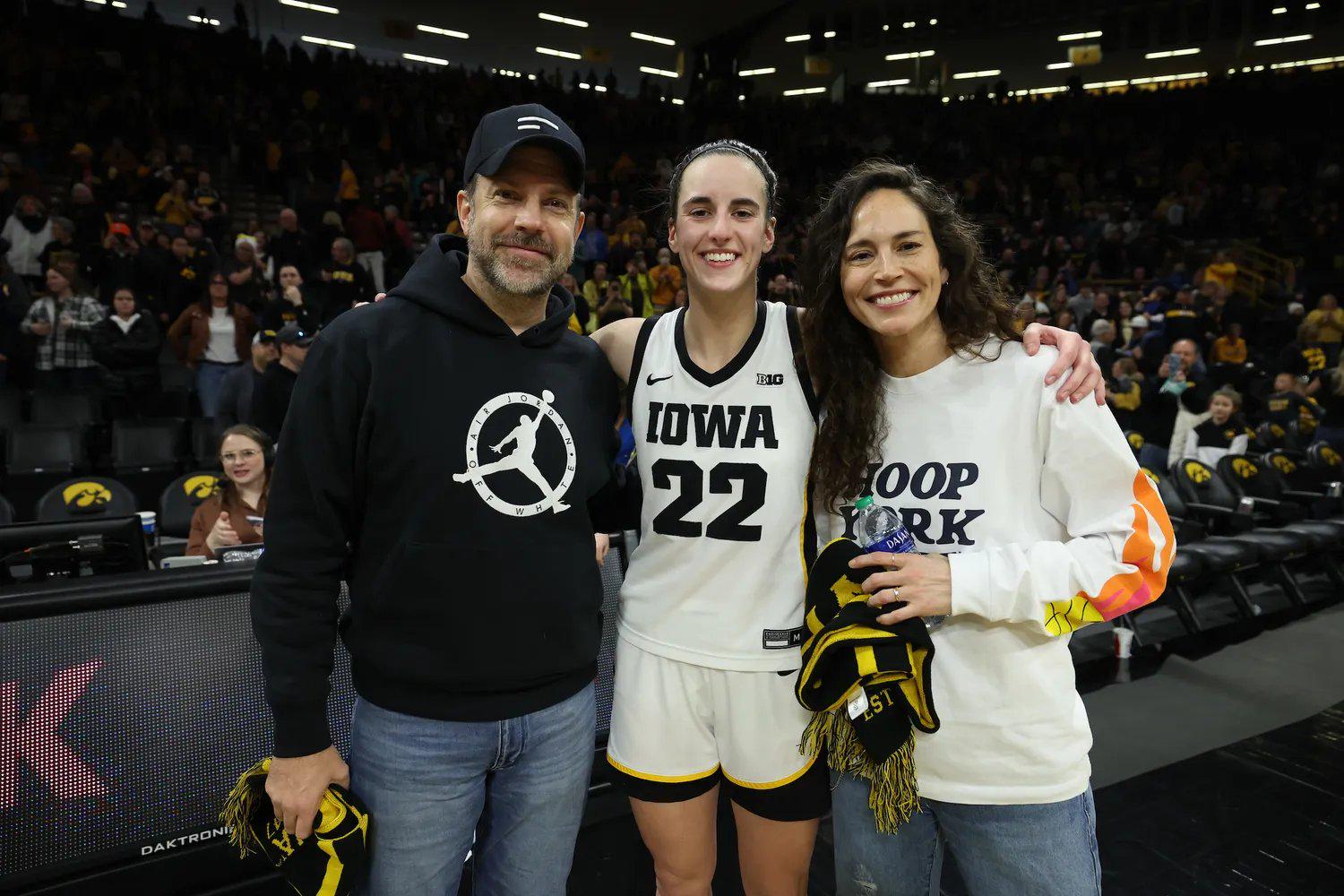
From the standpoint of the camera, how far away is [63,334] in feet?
21.6

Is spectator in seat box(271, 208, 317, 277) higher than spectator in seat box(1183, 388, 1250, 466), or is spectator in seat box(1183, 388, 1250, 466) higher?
spectator in seat box(271, 208, 317, 277)

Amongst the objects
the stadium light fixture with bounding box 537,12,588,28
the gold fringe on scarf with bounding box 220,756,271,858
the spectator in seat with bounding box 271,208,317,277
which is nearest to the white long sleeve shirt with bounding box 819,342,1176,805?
the gold fringe on scarf with bounding box 220,756,271,858

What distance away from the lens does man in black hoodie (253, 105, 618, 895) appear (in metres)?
1.37

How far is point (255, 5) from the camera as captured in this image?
55.5 ft

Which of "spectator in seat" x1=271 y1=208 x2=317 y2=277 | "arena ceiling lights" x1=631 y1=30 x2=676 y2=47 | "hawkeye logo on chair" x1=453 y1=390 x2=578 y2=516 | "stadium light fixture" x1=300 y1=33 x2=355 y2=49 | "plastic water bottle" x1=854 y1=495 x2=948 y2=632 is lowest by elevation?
"plastic water bottle" x1=854 y1=495 x2=948 y2=632

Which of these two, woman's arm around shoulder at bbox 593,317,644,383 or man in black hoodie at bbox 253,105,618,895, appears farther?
woman's arm around shoulder at bbox 593,317,644,383

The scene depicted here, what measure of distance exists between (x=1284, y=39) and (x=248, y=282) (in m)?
23.6

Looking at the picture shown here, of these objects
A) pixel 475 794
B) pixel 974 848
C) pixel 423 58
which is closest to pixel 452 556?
pixel 475 794

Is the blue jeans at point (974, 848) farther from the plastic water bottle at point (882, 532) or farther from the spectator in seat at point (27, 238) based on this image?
the spectator in seat at point (27, 238)

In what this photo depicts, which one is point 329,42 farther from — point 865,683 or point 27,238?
point 865,683

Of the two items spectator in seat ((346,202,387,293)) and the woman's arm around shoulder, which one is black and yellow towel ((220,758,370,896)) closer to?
the woman's arm around shoulder

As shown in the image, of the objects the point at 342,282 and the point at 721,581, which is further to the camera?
the point at 342,282

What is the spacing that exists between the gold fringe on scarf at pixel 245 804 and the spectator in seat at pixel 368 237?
8500mm

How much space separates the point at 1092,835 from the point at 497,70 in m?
21.0
